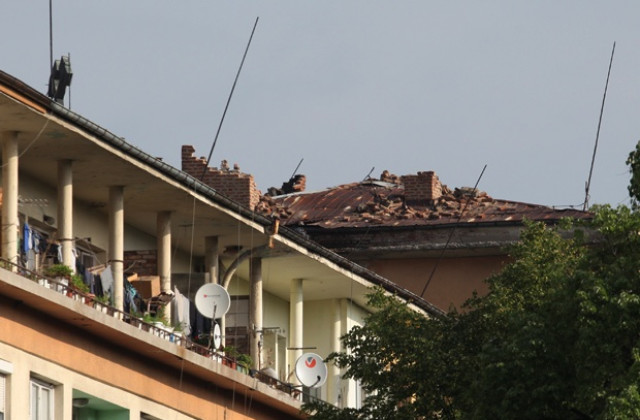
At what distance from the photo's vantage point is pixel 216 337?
44.1m

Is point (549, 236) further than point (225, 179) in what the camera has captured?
No

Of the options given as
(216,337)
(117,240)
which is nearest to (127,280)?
(117,240)

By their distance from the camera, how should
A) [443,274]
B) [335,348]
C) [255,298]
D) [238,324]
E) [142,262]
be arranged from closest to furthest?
[142,262] < [255,298] < [238,324] < [335,348] < [443,274]

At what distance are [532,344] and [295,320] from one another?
16247mm

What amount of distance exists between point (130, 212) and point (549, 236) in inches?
320

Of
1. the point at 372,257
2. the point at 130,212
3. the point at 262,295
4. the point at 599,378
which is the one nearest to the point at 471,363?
the point at 599,378

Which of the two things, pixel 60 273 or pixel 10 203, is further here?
pixel 60 273

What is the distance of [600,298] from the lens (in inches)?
1324

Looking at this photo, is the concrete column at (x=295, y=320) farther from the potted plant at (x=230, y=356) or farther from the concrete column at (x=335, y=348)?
the potted plant at (x=230, y=356)

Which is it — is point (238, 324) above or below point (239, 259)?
below

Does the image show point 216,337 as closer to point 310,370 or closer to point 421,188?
point 310,370

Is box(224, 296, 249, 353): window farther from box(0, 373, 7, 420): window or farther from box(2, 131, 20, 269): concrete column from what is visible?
box(0, 373, 7, 420): window

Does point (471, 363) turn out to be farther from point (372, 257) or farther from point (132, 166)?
point (372, 257)

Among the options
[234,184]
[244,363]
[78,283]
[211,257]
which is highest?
[234,184]
